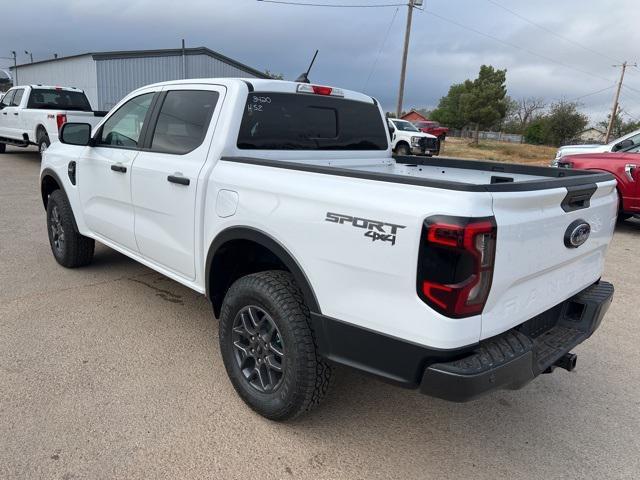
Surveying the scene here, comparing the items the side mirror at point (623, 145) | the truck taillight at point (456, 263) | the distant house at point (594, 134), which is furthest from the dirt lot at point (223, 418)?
the distant house at point (594, 134)

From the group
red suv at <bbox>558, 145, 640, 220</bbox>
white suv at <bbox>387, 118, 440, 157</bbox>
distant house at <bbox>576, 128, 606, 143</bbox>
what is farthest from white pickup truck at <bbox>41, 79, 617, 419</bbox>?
distant house at <bbox>576, 128, 606, 143</bbox>

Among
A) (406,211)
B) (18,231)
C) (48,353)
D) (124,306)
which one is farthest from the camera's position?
(18,231)

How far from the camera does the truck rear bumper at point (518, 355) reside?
204 cm

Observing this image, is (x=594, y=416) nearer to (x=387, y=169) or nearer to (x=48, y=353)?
(x=387, y=169)

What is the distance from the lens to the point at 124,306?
4293mm

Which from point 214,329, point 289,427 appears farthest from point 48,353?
point 289,427

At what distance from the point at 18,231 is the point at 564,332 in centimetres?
660

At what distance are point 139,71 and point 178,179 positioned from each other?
27758 mm

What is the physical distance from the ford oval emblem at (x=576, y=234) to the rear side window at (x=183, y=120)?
220 centimetres

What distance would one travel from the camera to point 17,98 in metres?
13.7

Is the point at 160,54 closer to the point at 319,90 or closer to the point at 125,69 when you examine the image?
the point at 125,69

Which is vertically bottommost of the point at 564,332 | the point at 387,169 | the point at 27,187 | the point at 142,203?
the point at 27,187

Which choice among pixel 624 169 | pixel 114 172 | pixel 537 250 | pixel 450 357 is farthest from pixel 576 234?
pixel 624 169

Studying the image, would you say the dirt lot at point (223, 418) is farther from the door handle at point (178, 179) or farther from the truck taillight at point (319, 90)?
the truck taillight at point (319, 90)
